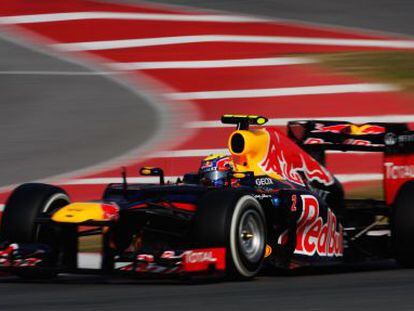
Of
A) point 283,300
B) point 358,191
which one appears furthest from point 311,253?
point 358,191

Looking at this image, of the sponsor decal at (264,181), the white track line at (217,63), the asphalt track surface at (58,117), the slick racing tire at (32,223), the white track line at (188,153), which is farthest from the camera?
the white track line at (217,63)

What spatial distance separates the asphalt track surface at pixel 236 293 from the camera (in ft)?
21.9

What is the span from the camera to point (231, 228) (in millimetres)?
7824

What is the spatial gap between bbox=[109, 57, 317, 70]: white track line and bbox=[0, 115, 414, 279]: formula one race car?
7.40 m

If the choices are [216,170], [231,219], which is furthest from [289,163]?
[231,219]

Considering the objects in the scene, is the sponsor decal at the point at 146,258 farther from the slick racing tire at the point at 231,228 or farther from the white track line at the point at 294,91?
the white track line at the point at 294,91

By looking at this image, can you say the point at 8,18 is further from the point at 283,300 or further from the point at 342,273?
the point at 283,300

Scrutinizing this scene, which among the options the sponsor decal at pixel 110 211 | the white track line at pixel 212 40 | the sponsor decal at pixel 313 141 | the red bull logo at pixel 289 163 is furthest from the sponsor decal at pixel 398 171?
the white track line at pixel 212 40

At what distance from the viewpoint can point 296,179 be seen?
9.46 meters

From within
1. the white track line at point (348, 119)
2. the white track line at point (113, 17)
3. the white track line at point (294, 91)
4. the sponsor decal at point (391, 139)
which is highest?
the white track line at point (113, 17)

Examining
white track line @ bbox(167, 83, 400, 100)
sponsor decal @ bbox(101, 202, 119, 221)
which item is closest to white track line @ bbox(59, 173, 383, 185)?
white track line @ bbox(167, 83, 400, 100)

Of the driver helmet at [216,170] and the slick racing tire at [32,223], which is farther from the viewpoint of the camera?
the driver helmet at [216,170]

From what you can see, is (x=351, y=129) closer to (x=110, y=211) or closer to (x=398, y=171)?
(x=398, y=171)

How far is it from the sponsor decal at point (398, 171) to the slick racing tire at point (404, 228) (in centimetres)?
74
